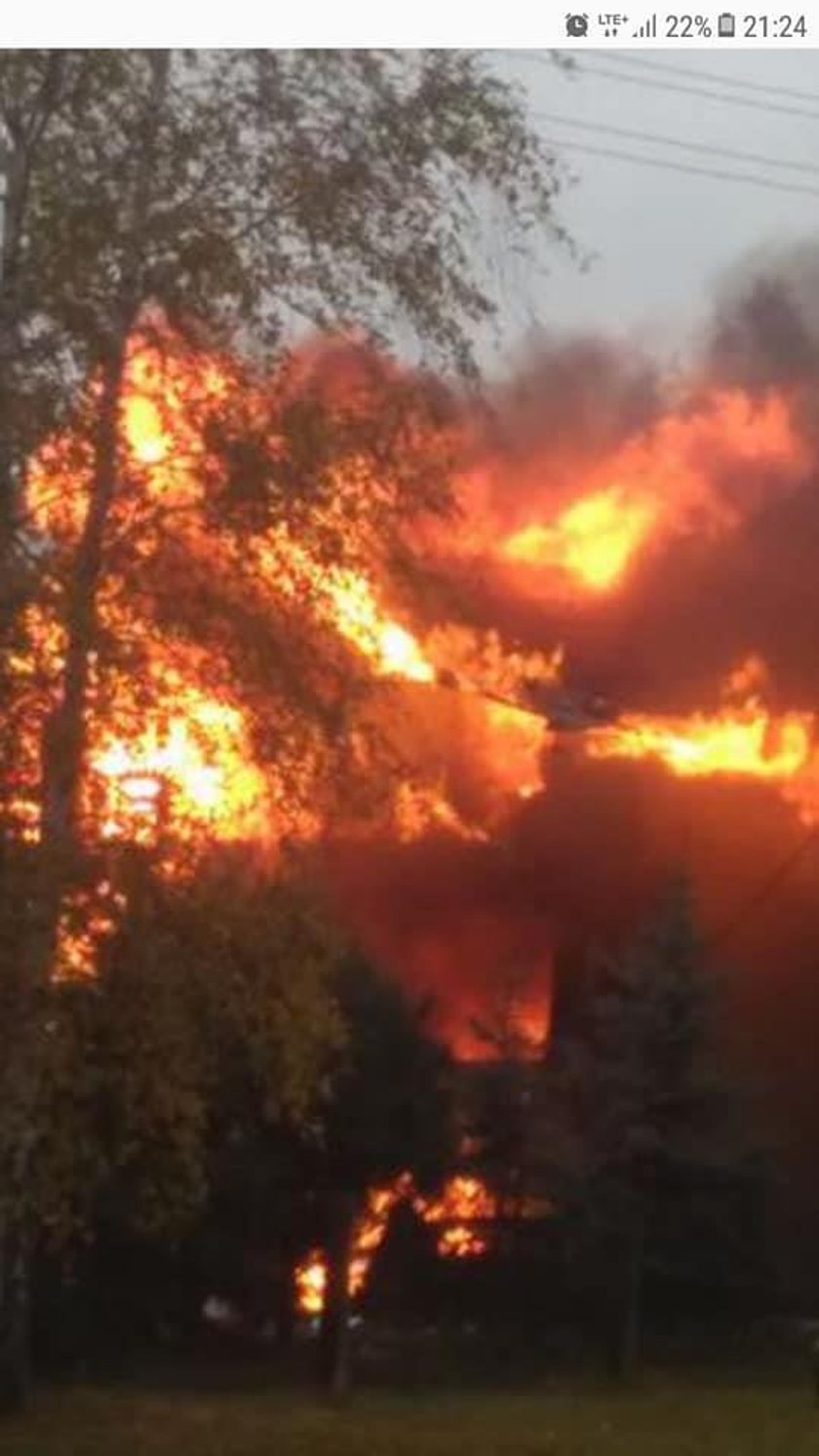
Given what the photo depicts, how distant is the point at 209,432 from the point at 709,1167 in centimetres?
1656

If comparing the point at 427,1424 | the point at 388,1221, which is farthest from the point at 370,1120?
the point at 427,1424

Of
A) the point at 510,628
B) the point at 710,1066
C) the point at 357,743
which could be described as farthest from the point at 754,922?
the point at 357,743

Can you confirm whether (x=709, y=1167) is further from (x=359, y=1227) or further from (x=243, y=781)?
(x=243, y=781)

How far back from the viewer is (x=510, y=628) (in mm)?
35562

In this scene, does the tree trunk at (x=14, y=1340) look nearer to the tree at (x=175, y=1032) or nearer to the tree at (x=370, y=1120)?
the tree at (x=175, y=1032)

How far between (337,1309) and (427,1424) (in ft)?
14.1

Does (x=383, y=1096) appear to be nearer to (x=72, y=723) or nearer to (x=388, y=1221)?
(x=388, y=1221)

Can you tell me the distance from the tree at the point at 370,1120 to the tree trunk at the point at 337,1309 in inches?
0.4

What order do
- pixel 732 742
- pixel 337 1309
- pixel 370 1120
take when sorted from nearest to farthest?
pixel 337 1309, pixel 370 1120, pixel 732 742

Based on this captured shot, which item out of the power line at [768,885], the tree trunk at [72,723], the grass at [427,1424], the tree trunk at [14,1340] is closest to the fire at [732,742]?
the power line at [768,885]

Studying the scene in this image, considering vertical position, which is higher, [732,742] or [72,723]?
[732,742]

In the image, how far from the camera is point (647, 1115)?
97.7 ft

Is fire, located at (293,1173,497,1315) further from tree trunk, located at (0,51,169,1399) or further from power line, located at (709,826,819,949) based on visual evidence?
tree trunk, located at (0,51,169,1399)

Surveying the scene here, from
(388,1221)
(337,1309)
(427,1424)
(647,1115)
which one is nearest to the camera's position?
(427,1424)
